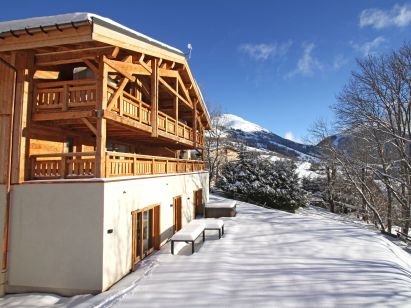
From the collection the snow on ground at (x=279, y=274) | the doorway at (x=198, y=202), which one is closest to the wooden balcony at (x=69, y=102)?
the snow on ground at (x=279, y=274)

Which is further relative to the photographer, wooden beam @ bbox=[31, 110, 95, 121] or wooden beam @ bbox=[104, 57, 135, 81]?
wooden beam @ bbox=[104, 57, 135, 81]

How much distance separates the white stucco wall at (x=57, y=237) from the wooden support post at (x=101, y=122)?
1.75ft

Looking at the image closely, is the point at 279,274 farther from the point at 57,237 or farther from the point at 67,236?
the point at 57,237

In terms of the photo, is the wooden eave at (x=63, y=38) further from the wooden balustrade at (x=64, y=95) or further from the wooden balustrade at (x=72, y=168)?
the wooden balustrade at (x=72, y=168)

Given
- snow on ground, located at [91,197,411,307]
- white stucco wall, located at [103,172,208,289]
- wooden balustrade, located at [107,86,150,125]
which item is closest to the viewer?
snow on ground, located at [91,197,411,307]

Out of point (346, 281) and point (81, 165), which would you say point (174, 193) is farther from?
point (346, 281)

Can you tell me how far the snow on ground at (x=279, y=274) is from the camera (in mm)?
6293

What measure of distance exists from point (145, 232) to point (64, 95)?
530 centimetres

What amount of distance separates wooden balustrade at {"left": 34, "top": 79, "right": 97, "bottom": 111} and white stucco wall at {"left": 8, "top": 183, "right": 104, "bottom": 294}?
2409mm

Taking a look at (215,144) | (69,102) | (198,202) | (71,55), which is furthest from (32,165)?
(215,144)

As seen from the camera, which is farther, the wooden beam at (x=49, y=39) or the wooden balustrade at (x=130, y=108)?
the wooden balustrade at (x=130, y=108)

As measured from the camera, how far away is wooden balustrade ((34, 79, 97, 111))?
27.9 feet

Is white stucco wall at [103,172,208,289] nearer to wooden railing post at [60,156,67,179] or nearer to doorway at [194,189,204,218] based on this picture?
wooden railing post at [60,156,67,179]

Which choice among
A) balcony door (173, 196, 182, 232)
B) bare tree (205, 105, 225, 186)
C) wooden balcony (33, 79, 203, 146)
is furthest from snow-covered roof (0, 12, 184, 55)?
bare tree (205, 105, 225, 186)
